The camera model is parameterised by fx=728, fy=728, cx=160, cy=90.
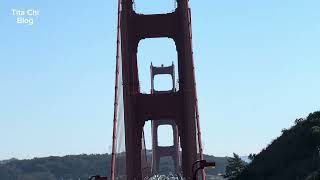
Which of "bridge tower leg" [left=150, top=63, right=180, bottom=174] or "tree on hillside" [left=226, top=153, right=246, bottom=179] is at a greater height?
"bridge tower leg" [left=150, top=63, right=180, bottom=174]

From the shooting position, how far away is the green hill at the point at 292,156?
57719 millimetres

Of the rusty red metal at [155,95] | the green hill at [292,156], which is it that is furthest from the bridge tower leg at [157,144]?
the rusty red metal at [155,95]

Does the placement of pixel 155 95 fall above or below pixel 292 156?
above

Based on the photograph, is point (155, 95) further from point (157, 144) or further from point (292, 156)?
point (157, 144)

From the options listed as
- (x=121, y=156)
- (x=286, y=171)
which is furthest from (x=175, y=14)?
(x=286, y=171)

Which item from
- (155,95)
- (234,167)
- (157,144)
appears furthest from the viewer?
(157,144)

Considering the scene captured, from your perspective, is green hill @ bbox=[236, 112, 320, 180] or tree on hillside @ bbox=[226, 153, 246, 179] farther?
tree on hillside @ bbox=[226, 153, 246, 179]

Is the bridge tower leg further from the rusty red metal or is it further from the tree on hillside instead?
the rusty red metal

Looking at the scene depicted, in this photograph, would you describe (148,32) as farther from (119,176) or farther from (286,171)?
(286,171)

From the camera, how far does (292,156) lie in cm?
6266

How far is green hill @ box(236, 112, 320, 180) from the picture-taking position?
5772 cm

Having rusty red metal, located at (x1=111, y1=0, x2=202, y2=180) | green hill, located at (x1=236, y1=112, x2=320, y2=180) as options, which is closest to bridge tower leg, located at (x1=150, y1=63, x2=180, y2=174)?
green hill, located at (x1=236, y1=112, x2=320, y2=180)

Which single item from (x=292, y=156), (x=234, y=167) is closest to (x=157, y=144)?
(x=234, y=167)

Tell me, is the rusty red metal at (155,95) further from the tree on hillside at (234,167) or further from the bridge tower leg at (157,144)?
the bridge tower leg at (157,144)
